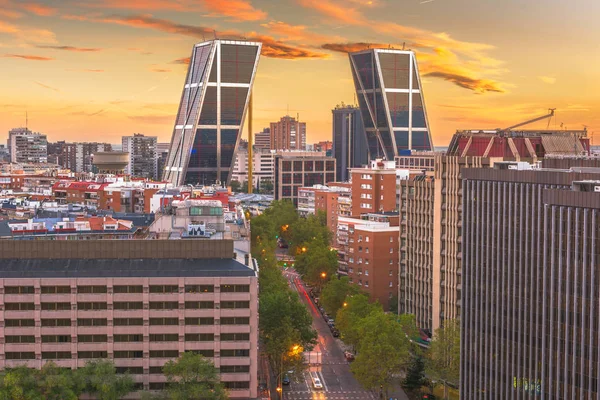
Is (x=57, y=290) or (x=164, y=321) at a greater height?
(x=57, y=290)

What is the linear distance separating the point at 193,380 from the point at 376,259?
51.3m

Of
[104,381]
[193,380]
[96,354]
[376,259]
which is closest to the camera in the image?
[104,381]

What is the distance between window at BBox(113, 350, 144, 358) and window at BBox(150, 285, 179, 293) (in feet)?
16.2

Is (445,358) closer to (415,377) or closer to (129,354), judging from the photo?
(415,377)

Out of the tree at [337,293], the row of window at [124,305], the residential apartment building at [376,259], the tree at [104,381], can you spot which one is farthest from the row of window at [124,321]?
the residential apartment building at [376,259]

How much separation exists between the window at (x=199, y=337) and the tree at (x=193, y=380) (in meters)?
2.54

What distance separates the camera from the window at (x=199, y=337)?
7094 cm

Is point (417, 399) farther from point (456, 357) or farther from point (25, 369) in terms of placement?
point (25, 369)

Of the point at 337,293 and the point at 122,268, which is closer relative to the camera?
the point at 122,268

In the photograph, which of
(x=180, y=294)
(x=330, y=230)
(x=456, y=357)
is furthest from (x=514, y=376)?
(x=330, y=230)

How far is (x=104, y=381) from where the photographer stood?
219 feet

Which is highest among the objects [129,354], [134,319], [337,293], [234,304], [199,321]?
[234,304]

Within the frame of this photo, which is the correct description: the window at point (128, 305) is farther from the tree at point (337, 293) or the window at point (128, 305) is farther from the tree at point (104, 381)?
the tree at point (337, 293)

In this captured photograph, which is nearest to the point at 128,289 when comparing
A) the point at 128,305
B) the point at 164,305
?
the point at 128,305
